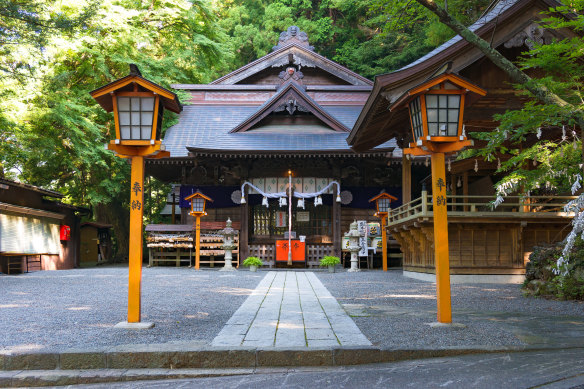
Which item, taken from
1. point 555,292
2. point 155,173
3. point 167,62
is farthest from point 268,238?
point 555,292

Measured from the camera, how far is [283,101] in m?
18.7

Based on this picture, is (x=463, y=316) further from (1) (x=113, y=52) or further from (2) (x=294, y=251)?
(1) (x=113, y=52)

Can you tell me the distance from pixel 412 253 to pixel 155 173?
39.5 feet

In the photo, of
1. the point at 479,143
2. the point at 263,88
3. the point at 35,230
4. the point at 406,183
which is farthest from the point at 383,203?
the point at 35,230

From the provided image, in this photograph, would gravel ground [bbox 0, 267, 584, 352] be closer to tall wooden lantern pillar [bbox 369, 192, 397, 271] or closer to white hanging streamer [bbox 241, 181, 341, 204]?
tall wooden lantern pillar [bbox 369, 192, 397, 271]

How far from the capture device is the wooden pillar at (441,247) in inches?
215

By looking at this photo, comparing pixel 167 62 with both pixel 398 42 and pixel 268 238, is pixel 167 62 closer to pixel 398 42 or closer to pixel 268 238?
pixel 268 238

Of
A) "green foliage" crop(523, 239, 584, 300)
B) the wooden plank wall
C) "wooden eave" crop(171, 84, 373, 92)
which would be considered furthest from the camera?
"wooden eave" crop(171, 84, 373, 92)

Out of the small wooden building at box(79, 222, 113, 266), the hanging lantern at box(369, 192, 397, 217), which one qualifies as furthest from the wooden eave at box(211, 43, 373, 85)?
the small wooden building at box(79, 222, 113, 266)

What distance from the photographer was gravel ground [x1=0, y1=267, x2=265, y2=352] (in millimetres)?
4695

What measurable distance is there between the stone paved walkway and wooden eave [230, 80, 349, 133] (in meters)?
11.3

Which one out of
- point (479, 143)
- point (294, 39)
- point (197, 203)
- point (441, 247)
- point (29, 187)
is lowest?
point (441, 247)

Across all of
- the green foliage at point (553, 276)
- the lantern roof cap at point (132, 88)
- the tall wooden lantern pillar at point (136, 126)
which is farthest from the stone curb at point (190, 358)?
the green foliage at point (553, 276)

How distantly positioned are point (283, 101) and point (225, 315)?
44.6 feet
